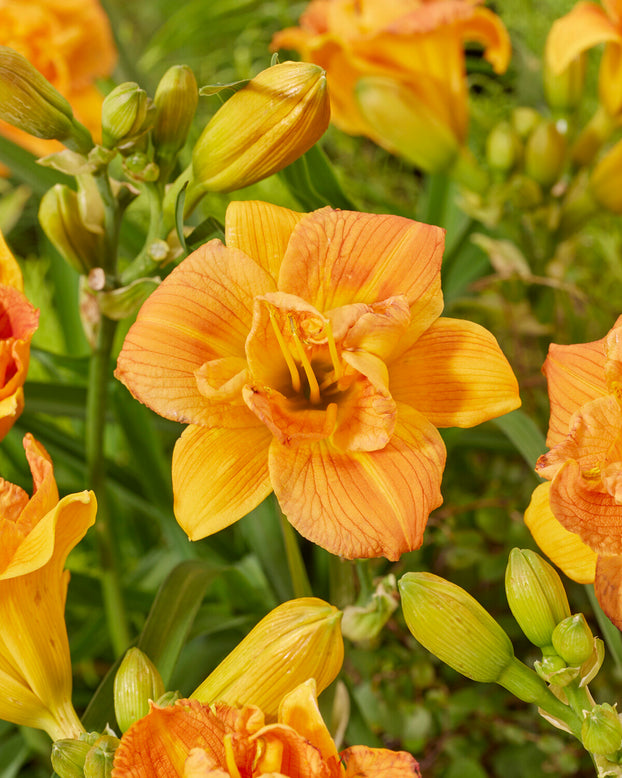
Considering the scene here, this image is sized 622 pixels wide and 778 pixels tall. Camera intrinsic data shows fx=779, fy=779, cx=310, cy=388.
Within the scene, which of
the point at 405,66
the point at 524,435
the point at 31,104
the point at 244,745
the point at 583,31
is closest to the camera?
the point at 244,745

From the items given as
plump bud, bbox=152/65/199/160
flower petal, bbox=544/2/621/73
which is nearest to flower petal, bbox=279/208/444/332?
plump bud, bbox=152/65/199/160

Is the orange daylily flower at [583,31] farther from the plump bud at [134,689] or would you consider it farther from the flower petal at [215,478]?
the plump bud at [134,689]

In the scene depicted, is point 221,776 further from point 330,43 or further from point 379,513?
point 330,43

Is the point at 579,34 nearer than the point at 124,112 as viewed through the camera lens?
No

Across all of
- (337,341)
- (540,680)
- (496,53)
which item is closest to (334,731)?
(540,680)

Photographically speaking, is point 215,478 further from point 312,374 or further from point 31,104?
point 31,104

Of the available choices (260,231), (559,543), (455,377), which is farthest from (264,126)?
(559,543)

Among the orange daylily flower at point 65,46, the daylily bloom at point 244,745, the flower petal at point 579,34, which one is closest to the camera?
the daylily bloom at point 244,745

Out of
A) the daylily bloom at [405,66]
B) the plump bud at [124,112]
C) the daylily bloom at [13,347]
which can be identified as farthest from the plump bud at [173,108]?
the daylily bloom at [405,66]
